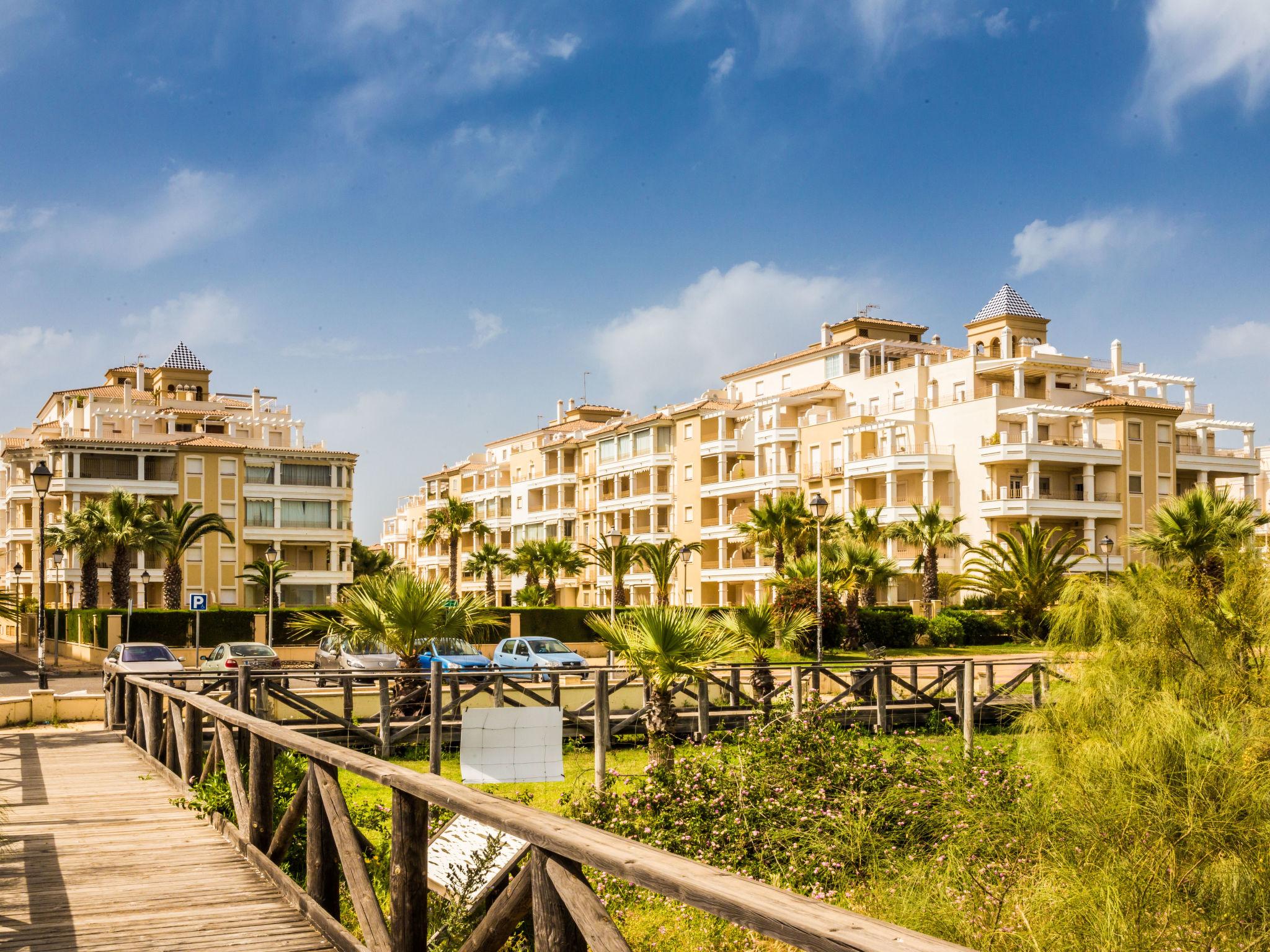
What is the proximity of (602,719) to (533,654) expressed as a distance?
15.8 m

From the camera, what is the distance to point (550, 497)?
3415 inches

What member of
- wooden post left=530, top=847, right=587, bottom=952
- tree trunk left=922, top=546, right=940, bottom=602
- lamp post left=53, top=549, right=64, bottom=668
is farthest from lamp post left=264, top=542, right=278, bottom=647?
wooden post left=530, top=847, right=587, bottom=952

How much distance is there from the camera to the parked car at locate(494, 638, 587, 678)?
107 feet

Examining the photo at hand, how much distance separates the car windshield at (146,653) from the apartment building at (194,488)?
34.3 metres

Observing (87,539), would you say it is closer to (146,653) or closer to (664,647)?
(146,653)

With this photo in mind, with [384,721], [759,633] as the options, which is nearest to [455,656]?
[759,633]

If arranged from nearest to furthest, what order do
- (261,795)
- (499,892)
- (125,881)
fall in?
(499,892)
(125,881)
(261,795)

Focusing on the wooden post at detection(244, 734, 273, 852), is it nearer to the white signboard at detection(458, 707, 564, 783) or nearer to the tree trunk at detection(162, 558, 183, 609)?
the white signboard at detection(458, 707, 564, 783)

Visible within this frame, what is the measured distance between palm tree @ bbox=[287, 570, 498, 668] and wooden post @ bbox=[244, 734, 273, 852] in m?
14.5

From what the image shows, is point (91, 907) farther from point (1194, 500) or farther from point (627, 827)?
point (1194, 500)

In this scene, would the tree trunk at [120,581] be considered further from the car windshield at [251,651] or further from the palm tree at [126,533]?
the car windshield at [251,651]

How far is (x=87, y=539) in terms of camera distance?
56375 millimetres

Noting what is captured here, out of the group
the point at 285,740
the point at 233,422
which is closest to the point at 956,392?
the point at 233,422

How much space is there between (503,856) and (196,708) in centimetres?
541
